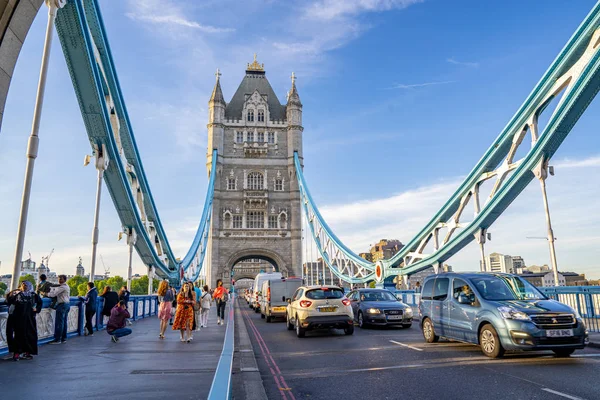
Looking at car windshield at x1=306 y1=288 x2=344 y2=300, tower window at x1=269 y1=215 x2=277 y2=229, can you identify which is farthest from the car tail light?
tower window at x1=269 y1=215 x2=277 y2=229

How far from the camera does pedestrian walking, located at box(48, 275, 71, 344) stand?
34.7 ft

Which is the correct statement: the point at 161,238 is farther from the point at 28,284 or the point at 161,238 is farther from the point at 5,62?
the point at 5,62

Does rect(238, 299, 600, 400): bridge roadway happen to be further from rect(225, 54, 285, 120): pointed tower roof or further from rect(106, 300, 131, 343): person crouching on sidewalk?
rect(225, 54, 285, 120): pointed tower roof

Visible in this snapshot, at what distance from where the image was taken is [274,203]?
58000 mm

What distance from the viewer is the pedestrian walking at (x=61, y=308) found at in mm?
10586

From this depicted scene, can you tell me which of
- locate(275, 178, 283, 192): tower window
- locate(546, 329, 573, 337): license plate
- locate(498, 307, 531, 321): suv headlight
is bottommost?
locate(546, 329, 573, 337): license plate

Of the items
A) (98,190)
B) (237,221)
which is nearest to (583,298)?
(98,190)

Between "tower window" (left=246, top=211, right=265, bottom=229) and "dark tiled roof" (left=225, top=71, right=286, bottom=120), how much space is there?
524 inches

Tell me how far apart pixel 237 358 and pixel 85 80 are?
10487 millimetres

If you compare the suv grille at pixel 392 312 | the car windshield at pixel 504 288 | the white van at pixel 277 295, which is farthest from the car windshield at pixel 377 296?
the car windshield at pixel 504 288

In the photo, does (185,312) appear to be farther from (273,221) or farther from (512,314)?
(273,221)

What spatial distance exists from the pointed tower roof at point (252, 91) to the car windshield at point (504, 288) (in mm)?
54840

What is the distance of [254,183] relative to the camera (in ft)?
192

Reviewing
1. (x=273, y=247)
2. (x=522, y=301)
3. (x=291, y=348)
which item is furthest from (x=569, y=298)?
(x=273, y=247)
